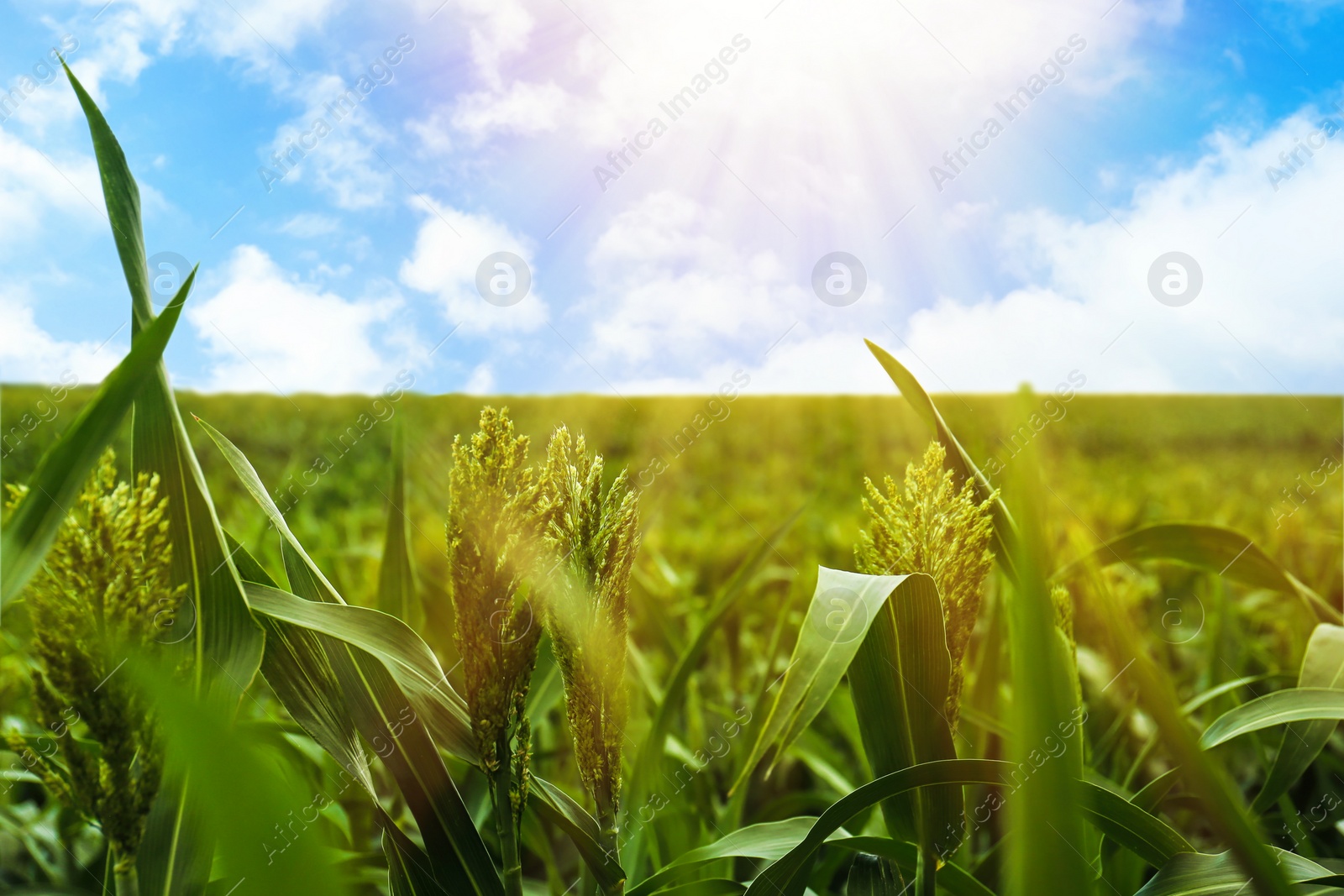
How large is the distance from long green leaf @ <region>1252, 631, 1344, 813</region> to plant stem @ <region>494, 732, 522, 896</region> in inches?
38.5

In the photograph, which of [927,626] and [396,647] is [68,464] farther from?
[927,626]

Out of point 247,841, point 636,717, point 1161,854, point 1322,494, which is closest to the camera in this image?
point 247,841

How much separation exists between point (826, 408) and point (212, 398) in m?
7.50

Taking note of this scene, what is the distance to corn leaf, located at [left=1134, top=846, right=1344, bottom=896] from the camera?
777 millimetres

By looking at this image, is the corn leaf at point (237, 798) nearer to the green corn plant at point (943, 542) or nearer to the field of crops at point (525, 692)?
the field of crops at point (525, 692)

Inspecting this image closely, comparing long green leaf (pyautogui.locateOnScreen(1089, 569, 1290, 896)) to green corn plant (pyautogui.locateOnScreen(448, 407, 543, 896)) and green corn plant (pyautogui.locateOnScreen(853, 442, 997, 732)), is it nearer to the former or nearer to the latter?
green corn plant (pyautogui.locateOnScreen(853, 442, 997, 732))

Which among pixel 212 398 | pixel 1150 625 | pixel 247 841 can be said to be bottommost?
pixel 1150 625

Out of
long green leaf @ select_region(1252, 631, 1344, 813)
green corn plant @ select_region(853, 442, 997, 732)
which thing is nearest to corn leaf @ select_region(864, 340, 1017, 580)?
green corn plant @ select_region(853, 442, 997, 732)

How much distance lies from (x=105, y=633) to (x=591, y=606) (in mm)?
401

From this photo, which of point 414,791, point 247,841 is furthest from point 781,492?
point 247,841

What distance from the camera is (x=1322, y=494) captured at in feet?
12.6

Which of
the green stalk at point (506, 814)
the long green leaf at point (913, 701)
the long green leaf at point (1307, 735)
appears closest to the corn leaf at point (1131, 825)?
the long green leaf at point (913, 701)

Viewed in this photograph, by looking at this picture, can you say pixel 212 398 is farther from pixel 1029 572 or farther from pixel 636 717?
pixel 1029 572

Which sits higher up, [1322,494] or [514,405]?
[514,405]
